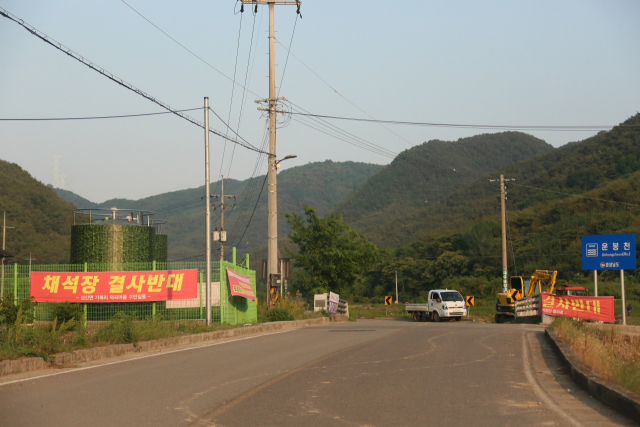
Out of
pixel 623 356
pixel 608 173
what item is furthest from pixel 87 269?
pixel 608 173

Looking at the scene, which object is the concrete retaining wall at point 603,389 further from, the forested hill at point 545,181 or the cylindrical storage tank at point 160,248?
the forested hill at point 545,181

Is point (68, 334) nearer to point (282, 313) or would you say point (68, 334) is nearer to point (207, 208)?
point (207, 208)

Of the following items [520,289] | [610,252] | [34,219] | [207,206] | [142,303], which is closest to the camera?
[207,206]

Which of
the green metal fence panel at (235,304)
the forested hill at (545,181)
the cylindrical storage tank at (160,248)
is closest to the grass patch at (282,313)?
the green metal fence panel at (235,304)

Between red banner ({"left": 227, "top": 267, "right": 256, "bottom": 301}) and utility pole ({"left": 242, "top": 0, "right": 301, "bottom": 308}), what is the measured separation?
4.93 meters

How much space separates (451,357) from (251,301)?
39.1 feet

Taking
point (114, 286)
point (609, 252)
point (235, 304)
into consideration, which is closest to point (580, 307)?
point (609, 252)

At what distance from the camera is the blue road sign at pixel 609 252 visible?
27.0 m

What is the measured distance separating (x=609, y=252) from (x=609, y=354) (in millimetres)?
17027

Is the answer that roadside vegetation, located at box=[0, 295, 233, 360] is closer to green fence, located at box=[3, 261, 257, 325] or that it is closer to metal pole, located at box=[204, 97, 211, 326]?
metal pole, located at box=[204, 97, 211, 326]

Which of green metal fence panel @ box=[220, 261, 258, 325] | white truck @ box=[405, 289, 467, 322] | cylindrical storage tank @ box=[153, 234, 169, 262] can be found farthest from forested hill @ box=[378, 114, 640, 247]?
cylindrical storage tank @ box=[153, 234, 169, 262]

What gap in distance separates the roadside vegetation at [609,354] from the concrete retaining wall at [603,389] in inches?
6.9

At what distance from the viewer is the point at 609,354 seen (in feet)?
40.7

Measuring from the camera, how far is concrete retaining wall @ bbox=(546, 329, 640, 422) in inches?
260
